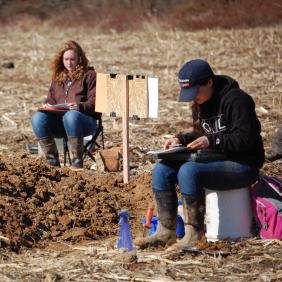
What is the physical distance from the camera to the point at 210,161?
23.4ft

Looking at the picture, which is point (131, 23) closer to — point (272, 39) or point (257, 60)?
point (272, 39)

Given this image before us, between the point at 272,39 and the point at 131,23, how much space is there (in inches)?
420

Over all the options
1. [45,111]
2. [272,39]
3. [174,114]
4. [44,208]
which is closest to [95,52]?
[272,39]

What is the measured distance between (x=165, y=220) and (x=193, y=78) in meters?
1.10

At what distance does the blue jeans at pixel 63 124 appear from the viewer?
10.3m

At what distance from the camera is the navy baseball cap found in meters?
7.14

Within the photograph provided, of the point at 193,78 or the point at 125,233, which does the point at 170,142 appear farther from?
the point at 125,233

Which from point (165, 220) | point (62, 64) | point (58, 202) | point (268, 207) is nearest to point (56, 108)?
point (62, 64)

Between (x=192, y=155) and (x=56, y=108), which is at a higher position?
(x=56, y=108)

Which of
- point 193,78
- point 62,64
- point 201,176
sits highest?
point 62,64

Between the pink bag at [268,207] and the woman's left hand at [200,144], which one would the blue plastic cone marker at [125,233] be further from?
the pink bag at [268,207]

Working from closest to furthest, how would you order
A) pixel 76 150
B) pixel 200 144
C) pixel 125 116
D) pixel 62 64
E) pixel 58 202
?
1. pixel 200 144
2. pixel 58 202
3. pixel 125 116
4. pixel 76 150
5. pixel 62 64

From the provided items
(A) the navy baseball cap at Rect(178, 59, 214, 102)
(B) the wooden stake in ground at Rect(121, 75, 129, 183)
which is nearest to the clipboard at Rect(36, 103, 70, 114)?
(B) the wooden stake in ground at Rect(121, 75, 129, 183)

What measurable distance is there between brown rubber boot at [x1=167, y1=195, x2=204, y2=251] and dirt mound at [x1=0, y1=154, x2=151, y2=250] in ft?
3.17
